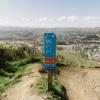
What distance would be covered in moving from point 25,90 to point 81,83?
10.4 ft

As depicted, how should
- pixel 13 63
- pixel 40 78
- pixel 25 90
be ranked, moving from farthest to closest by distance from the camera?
pixel 13 63
pixel 40 78
pixel 25 90

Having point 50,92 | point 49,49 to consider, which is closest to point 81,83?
point 50,92

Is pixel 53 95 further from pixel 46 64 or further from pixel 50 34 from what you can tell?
pixel 50 34

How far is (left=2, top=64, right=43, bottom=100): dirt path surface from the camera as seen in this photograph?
811cm

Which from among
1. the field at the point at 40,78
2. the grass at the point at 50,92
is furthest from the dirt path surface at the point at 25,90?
the grass at the point at 50,92

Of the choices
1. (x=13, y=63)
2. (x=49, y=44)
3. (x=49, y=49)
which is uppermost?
(x=49, y=44)

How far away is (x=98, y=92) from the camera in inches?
396

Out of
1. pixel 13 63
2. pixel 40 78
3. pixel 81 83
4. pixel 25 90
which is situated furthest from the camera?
pixel 13 63

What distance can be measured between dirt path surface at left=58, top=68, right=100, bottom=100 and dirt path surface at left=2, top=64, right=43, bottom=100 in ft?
4.50

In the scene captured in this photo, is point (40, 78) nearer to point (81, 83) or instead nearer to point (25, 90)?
point (25, 90)

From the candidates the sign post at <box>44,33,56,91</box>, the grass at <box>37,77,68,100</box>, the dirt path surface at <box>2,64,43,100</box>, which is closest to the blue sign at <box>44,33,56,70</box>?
the sign post at <box>44,33,56,91</box>

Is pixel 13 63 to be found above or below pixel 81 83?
above

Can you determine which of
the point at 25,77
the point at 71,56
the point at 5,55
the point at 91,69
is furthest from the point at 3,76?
the point at 71,56

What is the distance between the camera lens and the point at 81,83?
11.1m
